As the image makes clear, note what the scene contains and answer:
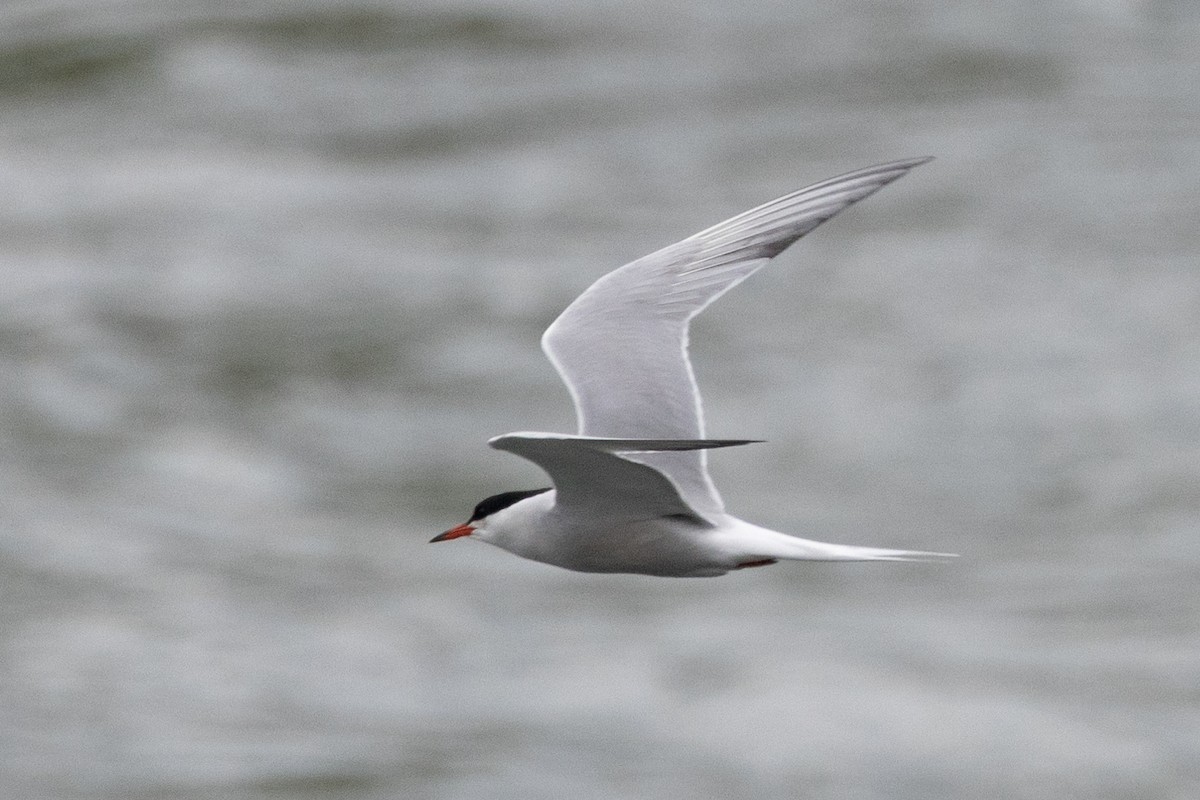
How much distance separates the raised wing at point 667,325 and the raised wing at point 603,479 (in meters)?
0.35

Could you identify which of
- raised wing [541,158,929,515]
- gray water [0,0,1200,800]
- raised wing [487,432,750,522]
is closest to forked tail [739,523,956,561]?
raised wing [487,432,750,522]

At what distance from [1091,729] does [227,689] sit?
7.39 metres

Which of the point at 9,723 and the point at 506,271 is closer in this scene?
the point at 9,723

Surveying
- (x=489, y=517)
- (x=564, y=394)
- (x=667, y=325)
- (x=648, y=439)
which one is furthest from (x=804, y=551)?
(x=564, y=394)

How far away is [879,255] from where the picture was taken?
2433 cm

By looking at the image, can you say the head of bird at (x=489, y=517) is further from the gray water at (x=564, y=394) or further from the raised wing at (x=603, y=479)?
the gray water at (x=564, y=394)

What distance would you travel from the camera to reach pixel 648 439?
21.8ft

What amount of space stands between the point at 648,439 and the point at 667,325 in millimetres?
1093

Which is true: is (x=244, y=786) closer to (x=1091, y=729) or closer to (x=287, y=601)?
(x=287, y=601)

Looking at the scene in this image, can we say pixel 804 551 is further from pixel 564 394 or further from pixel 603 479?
pixel 564 394

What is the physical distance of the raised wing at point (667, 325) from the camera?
23.7 feet

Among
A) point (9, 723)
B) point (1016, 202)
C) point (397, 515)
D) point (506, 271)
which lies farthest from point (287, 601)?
point (1016, 202)

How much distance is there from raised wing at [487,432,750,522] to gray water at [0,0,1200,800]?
10.1 metres

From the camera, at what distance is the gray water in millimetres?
19391
